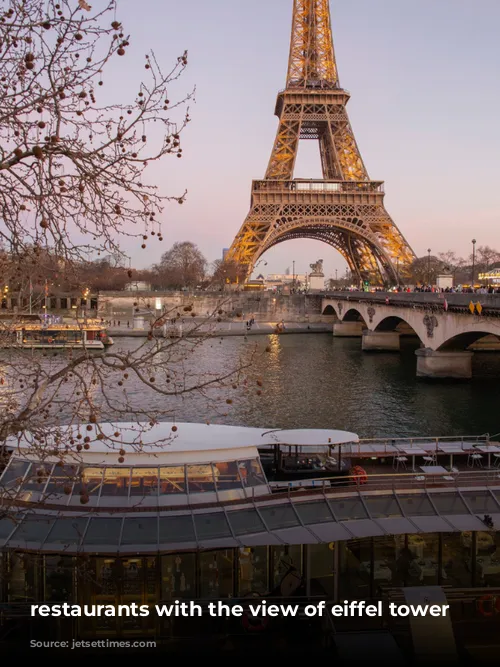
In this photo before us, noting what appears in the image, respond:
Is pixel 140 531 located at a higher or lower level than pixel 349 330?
lower

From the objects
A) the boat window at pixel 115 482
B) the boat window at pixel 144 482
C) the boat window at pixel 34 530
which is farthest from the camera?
the boat window at pixel 144 482

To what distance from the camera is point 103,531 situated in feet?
31.9

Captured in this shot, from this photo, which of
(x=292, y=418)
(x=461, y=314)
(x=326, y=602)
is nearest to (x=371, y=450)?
(x=326, y=602)

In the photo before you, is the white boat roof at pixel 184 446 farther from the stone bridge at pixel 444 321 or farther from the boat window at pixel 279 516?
the stone bridge at pixel 444 321

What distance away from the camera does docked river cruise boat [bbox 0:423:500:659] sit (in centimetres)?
890

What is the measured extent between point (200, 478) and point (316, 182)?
70.6 m

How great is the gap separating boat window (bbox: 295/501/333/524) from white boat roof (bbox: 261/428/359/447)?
3.76 meters

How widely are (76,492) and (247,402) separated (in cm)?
2136

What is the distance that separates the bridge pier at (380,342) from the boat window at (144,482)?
148 ft

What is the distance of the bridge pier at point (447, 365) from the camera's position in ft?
125

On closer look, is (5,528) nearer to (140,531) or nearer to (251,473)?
(140,531)

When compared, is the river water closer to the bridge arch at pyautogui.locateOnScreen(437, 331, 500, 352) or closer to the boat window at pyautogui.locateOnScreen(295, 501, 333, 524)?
the bridge arch at pyautogui.locateOnScreen(437, 331, 500, 352)

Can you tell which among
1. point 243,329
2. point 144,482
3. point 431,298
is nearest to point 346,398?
point 431,298

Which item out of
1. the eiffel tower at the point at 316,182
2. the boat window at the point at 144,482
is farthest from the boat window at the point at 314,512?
the eiffel tower at the point at 316,182
